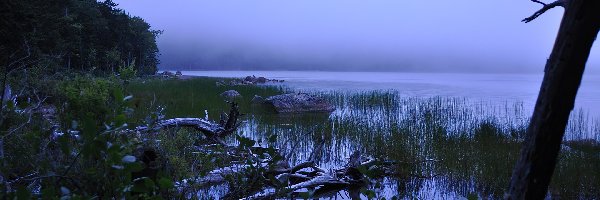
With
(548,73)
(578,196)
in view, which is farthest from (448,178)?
(548,73)

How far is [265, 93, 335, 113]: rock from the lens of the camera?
54.4ft

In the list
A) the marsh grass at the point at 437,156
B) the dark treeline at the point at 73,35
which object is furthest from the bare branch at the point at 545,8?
the dark treeline at the point at 73,35

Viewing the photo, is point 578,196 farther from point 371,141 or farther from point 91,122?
point 91,122

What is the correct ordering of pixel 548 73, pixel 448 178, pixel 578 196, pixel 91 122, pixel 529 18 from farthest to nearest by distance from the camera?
1. pixel 448 178
2. pixel 578 196
3. pixel 529 18
4. pixel 91 122
5. pixel 548 73

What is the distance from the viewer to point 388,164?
24.9 feet

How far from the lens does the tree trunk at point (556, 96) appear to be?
1.52 metres

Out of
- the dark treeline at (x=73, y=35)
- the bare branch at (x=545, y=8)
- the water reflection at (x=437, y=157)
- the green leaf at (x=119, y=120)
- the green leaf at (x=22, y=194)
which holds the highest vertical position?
the dark treeline at (x=73, y=35)

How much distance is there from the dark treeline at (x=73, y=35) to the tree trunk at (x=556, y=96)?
5.13 m

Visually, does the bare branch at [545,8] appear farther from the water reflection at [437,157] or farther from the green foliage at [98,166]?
the water reflection at [437,157]

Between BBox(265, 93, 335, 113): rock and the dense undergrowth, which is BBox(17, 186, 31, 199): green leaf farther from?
BBox(265, 93, 335, 113): rock

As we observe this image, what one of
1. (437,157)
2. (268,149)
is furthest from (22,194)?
(437,157)

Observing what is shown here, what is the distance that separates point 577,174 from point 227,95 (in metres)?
15.5

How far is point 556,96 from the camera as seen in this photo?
1.57 metres

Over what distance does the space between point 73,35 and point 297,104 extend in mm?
25444
